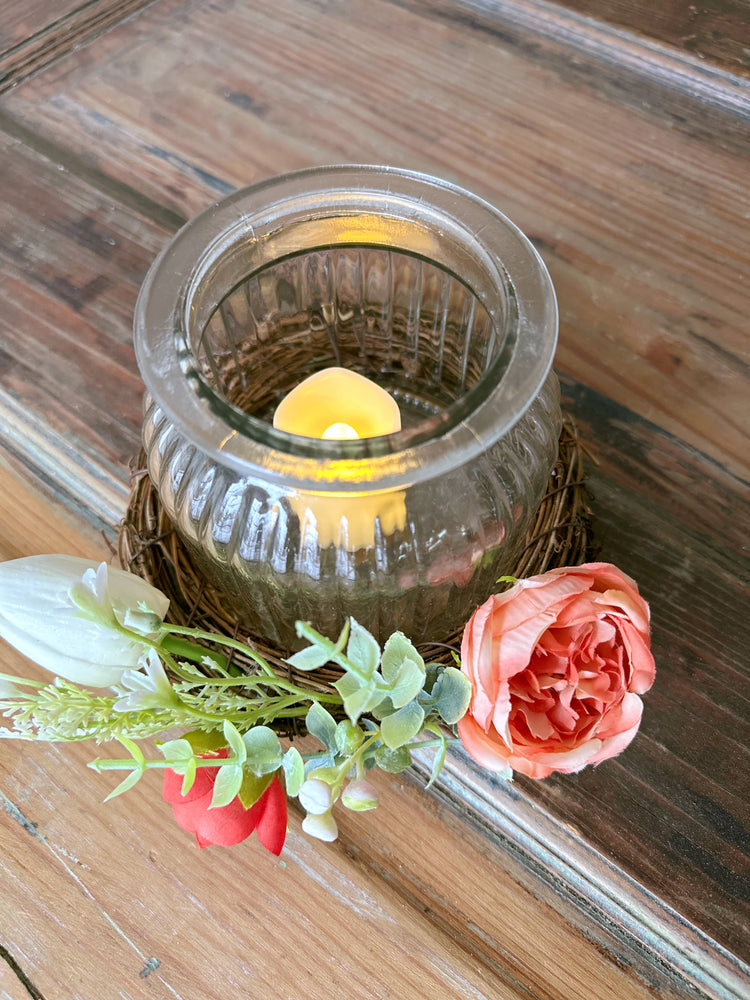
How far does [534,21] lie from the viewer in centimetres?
66

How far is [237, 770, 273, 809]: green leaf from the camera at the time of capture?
1.05 ft

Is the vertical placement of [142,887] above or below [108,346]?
below

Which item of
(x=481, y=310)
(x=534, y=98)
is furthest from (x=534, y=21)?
(x=481, y=310)

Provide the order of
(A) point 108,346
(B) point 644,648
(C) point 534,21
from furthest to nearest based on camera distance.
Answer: (C) point 534,21 < (A) point 108,346 < (B) point 644,648

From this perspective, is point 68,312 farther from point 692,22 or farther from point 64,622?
point 692,22

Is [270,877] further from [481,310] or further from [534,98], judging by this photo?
[534,98]

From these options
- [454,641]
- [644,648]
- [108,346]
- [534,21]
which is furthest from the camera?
[534,21]

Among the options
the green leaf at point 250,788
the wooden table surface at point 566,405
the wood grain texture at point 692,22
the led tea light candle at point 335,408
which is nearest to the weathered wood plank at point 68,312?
the wooden table surface at point 566,405

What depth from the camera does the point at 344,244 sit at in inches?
→ 16.9

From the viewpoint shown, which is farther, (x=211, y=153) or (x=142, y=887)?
(x=211, y=153)

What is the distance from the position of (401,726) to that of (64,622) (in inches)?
5.3

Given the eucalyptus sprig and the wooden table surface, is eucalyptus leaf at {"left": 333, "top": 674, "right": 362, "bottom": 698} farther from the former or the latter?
the wooden table surface

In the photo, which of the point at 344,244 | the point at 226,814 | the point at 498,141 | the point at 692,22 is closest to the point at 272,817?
the point at 226,814

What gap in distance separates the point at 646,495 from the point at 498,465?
14 centimetres
